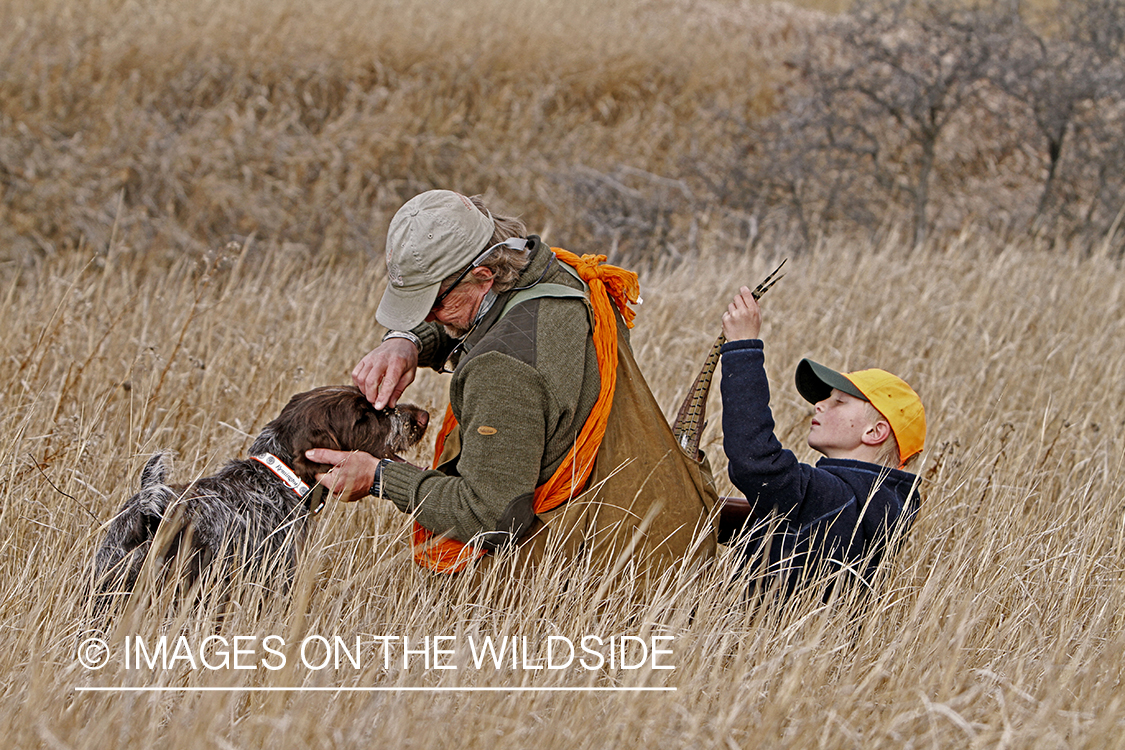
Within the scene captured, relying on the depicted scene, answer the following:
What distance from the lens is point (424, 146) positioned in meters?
11.7

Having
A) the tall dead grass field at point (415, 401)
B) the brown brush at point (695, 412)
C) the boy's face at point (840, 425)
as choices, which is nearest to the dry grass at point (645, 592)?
the tall dead grass field at point (415, 401)

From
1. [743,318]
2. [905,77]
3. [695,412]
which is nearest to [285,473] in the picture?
[695,412]

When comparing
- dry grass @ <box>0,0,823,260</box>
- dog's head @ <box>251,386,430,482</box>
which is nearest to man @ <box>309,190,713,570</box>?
dog's head @ <box>251,386,430,482</box>

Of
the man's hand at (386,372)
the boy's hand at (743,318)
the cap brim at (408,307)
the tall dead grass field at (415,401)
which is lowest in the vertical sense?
the tall dead grass field at (415,401)

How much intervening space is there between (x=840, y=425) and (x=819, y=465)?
0.51 ft

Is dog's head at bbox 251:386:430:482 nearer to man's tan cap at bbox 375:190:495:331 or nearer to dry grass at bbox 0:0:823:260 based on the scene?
man's tan cap at bbox 375:190:495:331

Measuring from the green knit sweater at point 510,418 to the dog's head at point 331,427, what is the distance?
0.91 feet

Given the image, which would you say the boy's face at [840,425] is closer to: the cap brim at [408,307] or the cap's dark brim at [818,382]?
the cap's dark brim at [818,382]

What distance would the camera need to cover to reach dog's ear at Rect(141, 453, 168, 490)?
10.1ft

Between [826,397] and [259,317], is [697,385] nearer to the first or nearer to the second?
[826,397]

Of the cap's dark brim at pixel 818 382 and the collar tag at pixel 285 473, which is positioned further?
the cap's dark brim at pixel 818 382

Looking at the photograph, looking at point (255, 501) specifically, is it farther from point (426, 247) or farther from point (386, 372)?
point (426, 247)

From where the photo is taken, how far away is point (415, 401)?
206 inches

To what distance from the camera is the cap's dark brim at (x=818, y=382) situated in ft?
10.7
